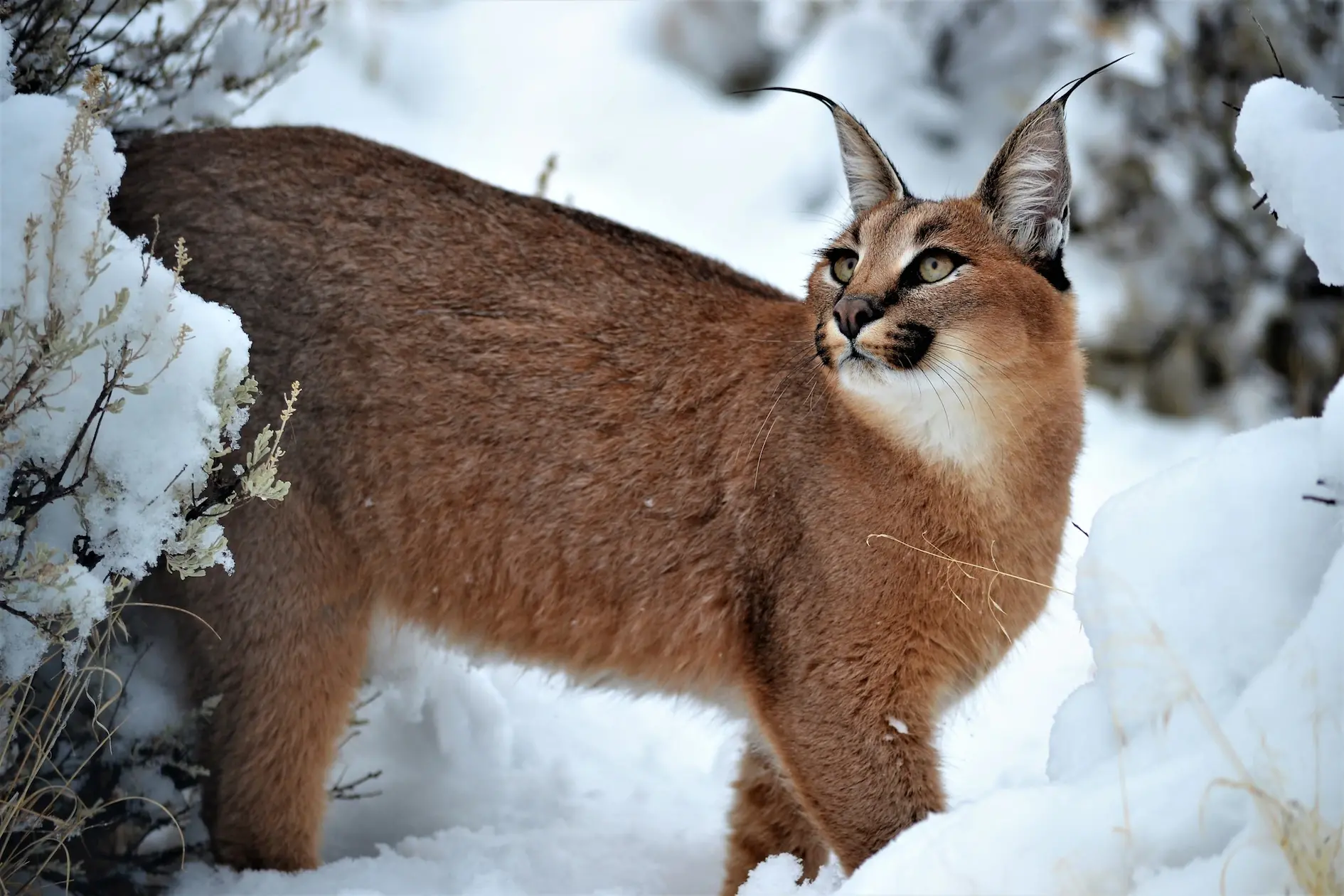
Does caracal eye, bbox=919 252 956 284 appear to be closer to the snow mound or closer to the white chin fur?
the white chin fur

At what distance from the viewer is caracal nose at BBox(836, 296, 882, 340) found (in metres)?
2.68

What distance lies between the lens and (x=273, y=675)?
3119mm

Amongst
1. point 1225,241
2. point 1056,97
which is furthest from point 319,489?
point 1225,241

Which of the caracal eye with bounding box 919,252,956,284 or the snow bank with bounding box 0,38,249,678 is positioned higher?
the caracal eye with bounding box 919,252,956,284

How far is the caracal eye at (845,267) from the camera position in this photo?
2957 mm

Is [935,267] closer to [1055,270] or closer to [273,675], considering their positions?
[1055,270]

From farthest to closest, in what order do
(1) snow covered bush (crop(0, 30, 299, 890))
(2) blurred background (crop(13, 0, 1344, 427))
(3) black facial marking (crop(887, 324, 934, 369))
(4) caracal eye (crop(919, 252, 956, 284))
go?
(2) blurred background (crop(13, 0, 1344, 427)) → (4) caracal eye (crop(919, 252, 956, 284)) → (3) black facial marking (crop(887, 324, 934, 369)) → (1) snow covered bush (crop(0, 30, 299, 890))

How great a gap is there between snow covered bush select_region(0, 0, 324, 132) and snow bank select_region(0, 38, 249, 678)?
0.54 meters

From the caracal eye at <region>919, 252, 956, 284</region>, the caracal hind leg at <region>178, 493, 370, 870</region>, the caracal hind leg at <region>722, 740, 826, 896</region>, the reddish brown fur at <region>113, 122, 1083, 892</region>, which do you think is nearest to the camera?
the caracal eye at <region>919, 252, 956, 284</region>

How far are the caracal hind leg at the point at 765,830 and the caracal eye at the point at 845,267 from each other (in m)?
1.25

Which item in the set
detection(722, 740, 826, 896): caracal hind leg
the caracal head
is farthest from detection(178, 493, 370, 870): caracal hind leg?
the caracal head

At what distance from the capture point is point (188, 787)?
3305 mm

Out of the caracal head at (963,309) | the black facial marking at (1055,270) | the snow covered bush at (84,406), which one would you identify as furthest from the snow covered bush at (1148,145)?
the snow covered bush at (84,406)

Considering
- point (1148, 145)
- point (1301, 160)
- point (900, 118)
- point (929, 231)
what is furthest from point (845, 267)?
point (900, 118)
